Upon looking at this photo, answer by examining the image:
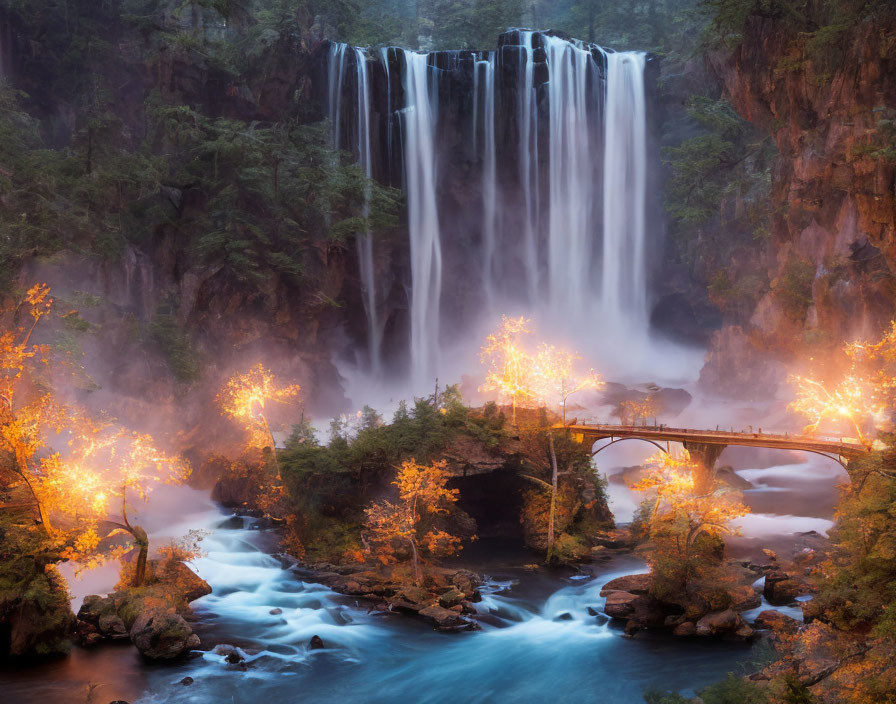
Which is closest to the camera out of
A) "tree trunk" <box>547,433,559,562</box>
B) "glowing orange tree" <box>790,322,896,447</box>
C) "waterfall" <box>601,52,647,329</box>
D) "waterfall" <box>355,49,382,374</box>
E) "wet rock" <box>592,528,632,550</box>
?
"glowing orange tree" <box>790,322,896,447</box>

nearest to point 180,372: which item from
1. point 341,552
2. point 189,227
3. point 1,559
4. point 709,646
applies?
point 189,227

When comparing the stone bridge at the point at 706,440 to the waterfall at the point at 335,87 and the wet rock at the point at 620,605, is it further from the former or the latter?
the waterfall at the point at 335,87

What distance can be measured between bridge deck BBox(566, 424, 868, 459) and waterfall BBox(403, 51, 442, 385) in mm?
22633

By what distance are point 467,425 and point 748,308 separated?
2861 cm

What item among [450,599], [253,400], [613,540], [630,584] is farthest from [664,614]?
[253,400]

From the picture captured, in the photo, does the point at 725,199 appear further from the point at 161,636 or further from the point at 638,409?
the point at 161,636

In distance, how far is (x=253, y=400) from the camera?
4550 centimetres

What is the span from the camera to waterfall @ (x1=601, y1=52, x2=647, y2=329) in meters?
61.2

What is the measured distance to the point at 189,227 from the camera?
48219 mm

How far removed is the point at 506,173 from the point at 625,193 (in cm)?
1053

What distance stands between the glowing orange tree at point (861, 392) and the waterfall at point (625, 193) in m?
22.5

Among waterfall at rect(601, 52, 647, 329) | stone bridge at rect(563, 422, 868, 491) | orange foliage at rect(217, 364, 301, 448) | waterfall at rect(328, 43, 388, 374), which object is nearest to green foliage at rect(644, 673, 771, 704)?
stone bridge at rect(563, 422, 868, 491)

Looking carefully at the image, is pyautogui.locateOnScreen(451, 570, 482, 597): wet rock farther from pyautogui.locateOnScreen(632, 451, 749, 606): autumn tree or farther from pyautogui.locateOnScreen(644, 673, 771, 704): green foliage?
pyautogui.locateOnScreen(644, 673, 771, 704): green foliage

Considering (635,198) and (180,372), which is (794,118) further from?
(180,372)
